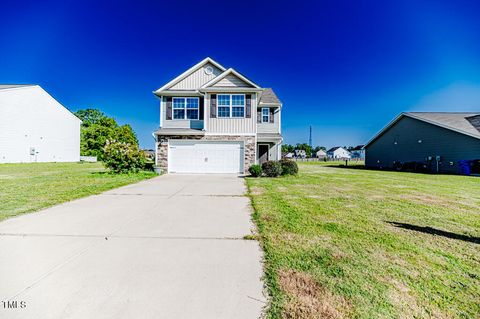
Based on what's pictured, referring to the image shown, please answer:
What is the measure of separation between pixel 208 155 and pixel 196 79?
566cm

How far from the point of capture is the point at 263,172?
12.8 meters

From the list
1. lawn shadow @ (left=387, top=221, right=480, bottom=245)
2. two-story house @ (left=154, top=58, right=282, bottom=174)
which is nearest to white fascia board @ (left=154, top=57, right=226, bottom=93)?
two-story house @ (left=154, top=58, right=282, bottom=174)

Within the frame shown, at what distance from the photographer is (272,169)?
12.5 meters

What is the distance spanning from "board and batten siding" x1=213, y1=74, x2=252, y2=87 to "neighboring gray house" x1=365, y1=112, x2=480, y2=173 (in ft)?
55.9

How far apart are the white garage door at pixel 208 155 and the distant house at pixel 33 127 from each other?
73.2ft

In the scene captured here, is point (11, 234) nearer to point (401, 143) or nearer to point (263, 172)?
point (263, 172)

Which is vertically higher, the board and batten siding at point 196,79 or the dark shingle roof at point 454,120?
the board and batten siding at point 196,79

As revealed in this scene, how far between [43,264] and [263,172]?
1065 centimetres

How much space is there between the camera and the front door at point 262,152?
18.2 m

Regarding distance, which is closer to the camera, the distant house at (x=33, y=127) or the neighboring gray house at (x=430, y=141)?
the neighboring gray house at (x=430, y=141)

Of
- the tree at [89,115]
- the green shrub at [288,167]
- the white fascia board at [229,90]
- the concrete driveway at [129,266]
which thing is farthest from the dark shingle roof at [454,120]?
the tree at [89,115]

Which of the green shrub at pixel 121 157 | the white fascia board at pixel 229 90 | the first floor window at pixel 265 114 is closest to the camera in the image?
the green shrub at pixel 121 157

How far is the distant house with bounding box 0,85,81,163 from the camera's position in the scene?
78.2ft

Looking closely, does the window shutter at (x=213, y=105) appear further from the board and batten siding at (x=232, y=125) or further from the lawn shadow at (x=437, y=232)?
the lawn shadow at (x=437, y=232)
